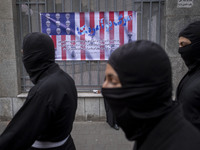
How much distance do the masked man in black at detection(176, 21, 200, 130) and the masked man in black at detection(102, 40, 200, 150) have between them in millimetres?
918

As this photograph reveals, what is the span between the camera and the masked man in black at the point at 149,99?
3.77 feet

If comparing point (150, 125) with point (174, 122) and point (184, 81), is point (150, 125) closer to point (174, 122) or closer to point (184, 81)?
point (174, 122)

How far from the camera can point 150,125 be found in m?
1.22

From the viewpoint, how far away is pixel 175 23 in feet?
16.2

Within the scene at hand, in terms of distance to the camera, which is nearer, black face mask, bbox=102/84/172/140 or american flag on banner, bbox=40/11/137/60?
black face mask, bbox=102/84/172/140

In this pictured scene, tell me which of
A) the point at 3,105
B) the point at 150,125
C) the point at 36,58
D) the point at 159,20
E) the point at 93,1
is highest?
the point at 93,1

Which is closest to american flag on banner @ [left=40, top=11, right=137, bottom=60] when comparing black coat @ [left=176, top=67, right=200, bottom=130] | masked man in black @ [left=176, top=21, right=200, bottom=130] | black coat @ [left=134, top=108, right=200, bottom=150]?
masked man in black @ [left=176, top=21, right=200, bottom=130]

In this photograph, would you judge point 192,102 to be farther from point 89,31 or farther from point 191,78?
point 89,31

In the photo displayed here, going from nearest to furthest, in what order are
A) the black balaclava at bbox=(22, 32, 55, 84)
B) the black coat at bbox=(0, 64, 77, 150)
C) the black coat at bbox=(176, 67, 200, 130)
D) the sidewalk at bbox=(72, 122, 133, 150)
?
the black coat at bbox=(0, 64, 77, 150) → the black coat at bbox=(176, 67, 200, 130) → the black balaclava at bbox=(22, 32, 55, 84) → the sidewalk at bbox=(72, 122, 133, 150)

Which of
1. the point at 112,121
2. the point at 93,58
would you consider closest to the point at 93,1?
the point at 93,58

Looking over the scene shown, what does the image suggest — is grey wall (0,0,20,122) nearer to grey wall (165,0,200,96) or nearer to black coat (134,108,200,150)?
grey wall (165,0,200,96)

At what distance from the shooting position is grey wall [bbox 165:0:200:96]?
485 cm

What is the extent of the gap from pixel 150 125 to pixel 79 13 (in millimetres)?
4309

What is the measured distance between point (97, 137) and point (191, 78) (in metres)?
2.74
